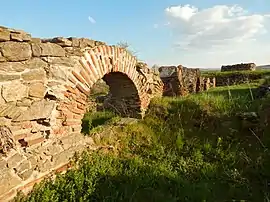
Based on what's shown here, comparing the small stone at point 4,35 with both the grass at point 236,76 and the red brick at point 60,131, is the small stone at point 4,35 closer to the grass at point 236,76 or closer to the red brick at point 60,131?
the red brick at point 60,131

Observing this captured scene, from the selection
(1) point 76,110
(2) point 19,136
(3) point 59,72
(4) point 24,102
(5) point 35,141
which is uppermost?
(3) point 59,72

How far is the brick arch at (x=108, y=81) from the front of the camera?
4824 mm

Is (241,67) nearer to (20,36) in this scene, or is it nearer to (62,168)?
(62,168)

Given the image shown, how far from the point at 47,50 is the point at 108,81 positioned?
3012mm

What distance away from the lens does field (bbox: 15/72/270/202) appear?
4.26 meters

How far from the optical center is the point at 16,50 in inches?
154

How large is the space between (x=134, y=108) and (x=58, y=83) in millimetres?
3079

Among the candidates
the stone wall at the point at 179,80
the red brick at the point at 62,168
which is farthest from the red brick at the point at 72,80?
the stone wall at the point at 179,80

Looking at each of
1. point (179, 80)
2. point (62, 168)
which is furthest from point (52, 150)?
point (179, 80)

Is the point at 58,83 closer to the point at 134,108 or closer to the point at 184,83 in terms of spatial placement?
the point at 134,108

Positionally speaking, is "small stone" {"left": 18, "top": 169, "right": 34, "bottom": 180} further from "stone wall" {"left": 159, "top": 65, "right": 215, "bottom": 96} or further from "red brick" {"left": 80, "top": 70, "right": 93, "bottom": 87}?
"stone wall" {"left": 159, "top": 65, "right": 215, "bottom": 96}

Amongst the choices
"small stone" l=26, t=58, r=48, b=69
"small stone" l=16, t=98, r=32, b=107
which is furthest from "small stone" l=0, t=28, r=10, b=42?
"small stone" l=16, t=98, r=32, b=107

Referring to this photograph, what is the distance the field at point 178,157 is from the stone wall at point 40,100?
0.31 m

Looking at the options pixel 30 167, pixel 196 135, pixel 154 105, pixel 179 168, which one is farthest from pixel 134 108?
pixel 30 167
